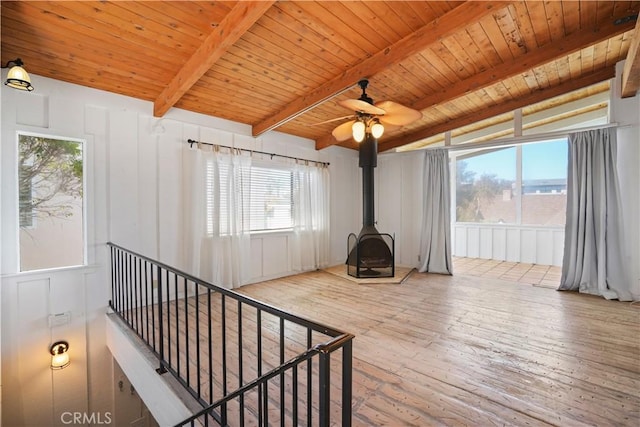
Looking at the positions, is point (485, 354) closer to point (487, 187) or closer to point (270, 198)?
point (270, 198)

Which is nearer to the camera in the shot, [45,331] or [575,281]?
[45,331]

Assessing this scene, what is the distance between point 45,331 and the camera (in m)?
2.89

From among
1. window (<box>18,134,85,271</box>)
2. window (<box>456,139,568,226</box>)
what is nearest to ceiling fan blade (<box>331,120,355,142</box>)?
window (<box>18,134,85,271</box>)

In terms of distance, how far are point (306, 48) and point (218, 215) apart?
252 cm

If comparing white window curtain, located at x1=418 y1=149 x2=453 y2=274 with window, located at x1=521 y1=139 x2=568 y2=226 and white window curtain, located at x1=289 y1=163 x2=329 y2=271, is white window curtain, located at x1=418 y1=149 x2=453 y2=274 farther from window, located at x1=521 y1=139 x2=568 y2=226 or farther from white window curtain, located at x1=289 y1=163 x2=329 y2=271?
window, located at x1=521 y1=139 x2=568 y2=226

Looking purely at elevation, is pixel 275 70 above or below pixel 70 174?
above

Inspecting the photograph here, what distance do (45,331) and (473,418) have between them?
3910 mm

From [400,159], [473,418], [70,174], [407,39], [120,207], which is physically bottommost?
[473,418]

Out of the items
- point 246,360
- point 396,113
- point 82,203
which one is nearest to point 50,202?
point 82,203

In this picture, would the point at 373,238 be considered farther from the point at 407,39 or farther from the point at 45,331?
the point at 45,331

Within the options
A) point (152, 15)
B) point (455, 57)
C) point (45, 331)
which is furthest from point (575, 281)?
point (45, 331)

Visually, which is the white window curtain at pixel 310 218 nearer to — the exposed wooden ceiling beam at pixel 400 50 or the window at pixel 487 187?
the exposed wooden ceiling beam at pixel 400 50

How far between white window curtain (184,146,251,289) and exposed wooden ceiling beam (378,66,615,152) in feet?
10.9

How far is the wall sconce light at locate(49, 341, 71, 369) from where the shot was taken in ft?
9.48
